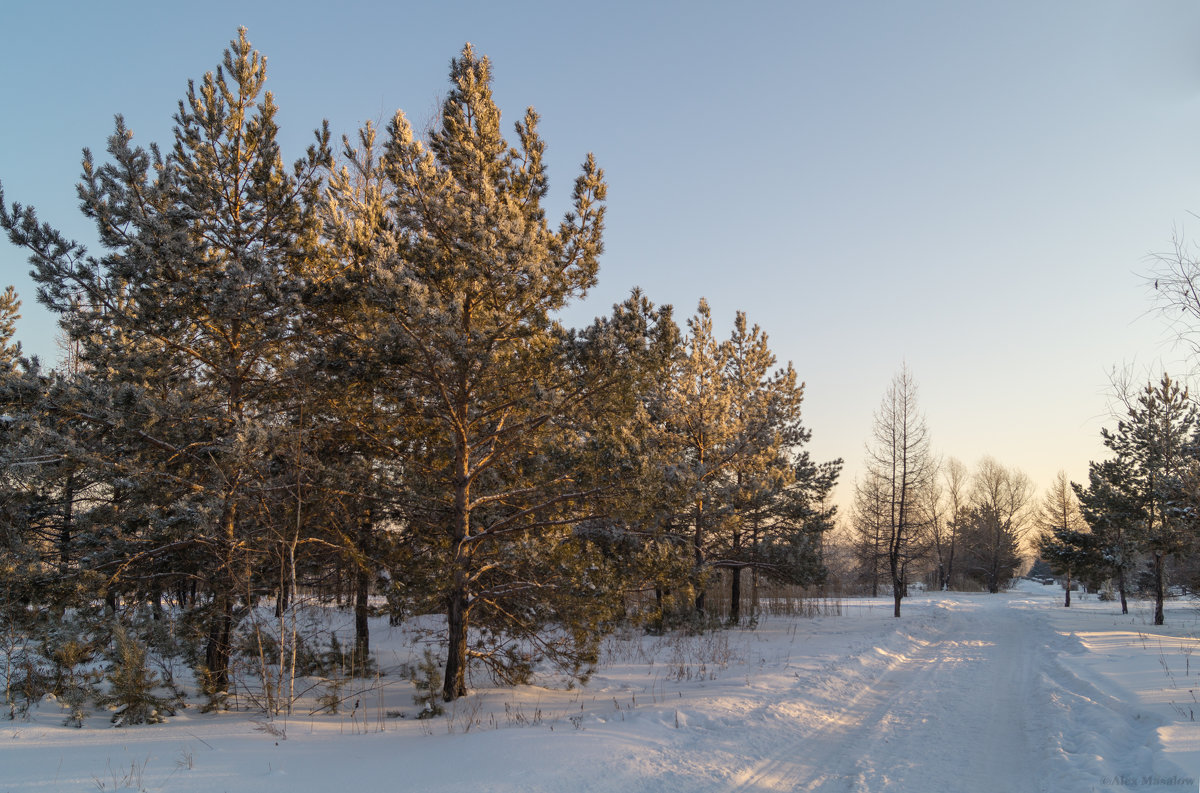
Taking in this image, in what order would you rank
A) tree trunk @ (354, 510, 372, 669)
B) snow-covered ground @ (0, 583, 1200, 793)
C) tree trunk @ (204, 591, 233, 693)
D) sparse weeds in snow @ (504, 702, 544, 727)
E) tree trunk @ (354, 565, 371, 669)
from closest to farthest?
snow-covered ground @ (0, 583, 1200, 793)
sparse weeds in snow @ (504, 702, 544, 727)
tree trunk @ (204, 591, 233, 693)
tree trunk @ (354, 510, 372, 669)
tree trunk @ (354, 565, 371, 669)

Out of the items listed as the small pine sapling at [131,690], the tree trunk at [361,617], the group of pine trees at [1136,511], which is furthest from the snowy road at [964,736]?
the group of pine trees at [1136,511]

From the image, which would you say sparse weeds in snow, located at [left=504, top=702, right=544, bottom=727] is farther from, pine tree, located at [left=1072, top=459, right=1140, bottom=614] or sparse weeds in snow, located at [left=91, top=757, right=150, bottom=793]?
pine tree, located at [left=1072, top=459, right=1140, bottom=614]

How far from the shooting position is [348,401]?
9750 mm

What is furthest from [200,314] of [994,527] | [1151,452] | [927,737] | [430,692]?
[994,527]

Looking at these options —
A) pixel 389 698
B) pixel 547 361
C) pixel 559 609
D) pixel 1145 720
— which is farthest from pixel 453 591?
pixel 1145 720

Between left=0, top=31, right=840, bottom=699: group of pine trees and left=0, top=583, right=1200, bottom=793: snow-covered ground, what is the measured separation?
142cm

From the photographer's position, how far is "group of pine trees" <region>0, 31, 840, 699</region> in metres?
8.77

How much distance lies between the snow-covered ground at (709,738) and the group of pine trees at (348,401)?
1425mm

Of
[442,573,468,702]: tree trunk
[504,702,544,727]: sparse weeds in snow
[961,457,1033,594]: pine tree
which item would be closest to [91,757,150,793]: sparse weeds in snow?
[442,573,468,702]: tree trunk

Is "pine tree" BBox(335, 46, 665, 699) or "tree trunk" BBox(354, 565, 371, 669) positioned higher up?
"pine tree" BBox(335, 46, 665, 699)

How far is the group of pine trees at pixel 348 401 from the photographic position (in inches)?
345

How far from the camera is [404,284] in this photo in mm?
7906

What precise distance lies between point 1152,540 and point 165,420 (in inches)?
1274

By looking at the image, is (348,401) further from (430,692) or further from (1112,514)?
(1112,514)
